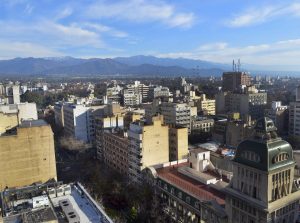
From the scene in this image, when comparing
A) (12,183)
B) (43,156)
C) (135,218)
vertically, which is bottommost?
(135,218)

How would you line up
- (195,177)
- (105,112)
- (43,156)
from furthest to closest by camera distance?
(105,112), (43,156), (195,177)

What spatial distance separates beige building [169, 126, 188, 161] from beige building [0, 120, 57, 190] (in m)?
20.0

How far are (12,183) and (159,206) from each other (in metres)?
19.8

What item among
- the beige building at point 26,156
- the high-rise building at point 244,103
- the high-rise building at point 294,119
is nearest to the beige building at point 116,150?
the beige building at point 26,156

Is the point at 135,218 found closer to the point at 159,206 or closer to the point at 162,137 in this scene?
the point at 159,206

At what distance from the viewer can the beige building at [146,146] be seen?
156 feet

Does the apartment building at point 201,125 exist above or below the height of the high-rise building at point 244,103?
below

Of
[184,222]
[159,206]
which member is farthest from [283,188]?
[159,206]

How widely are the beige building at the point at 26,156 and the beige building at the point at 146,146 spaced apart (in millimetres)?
12152

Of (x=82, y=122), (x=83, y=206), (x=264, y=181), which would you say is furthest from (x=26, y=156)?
(x=82, y=122)

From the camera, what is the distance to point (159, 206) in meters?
41.2

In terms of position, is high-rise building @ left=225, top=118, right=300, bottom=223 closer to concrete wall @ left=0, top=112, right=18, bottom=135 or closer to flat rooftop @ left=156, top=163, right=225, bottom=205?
flat rooftop @ left=156, top=163, right=225, bottom=205

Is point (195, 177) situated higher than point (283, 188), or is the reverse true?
point (283, 188)

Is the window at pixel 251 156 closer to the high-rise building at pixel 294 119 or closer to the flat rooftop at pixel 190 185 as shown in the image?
the flat rooftop at pixel 190 185
